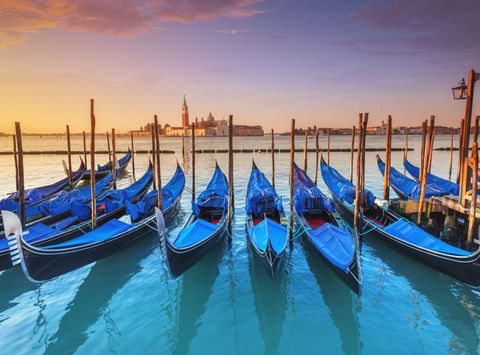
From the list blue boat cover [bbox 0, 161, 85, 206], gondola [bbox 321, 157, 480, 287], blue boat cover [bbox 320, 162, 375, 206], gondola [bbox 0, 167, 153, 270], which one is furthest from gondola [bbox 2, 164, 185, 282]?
blue boat cover [bbox 320, 162, 375, 206]

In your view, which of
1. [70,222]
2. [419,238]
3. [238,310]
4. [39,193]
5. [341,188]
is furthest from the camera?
[39,193]

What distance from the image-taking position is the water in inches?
182

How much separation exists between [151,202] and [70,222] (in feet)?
7.82

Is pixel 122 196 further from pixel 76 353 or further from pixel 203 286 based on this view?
pixel 76 353

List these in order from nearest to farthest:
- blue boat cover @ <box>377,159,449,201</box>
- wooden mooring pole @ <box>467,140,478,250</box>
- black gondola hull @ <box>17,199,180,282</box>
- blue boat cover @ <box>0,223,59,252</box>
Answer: black gondola hull @ <box>17,199,180,282</box> < wooden mooring pole @ <box>467,140,478,250</box> < blue boat cover @ <box>0,223,59,252</box> < blue boat cover @ <box>377,159,449,201</box>

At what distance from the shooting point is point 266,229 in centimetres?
678

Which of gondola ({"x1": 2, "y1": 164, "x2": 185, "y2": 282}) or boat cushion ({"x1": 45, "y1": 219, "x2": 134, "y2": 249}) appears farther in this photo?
boat cushion ({"x1": 45, "y1": 219, "x2": 134, "y2": 249})

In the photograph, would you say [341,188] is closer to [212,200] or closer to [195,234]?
[212,200]

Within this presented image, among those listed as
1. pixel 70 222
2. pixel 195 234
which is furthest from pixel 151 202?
pixel 195 234

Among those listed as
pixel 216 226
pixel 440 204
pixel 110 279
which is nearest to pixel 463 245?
pixel 440 204

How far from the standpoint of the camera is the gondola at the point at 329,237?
506 centimetres

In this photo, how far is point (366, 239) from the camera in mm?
8695

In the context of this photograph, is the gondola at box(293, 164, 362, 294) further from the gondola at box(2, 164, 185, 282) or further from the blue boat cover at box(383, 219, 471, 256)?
the gondola at box(2, 164, 185, 282)

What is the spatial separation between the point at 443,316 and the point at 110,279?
684 centimetres
